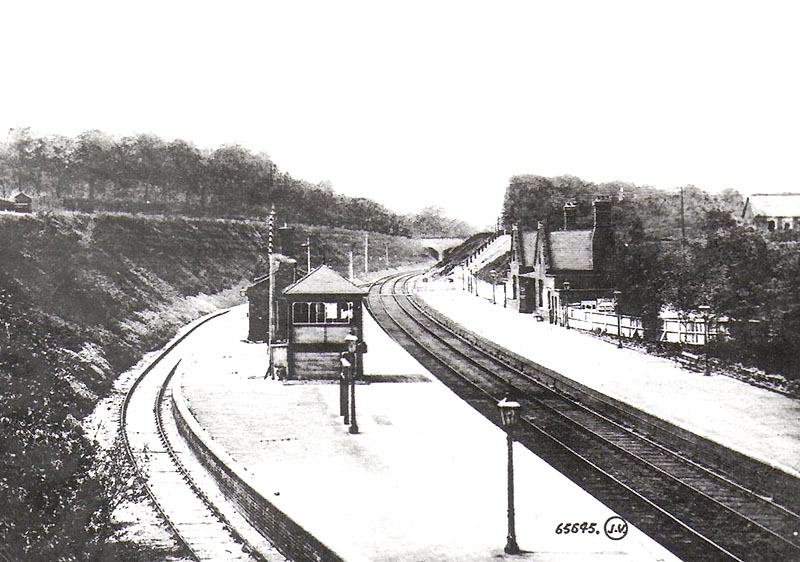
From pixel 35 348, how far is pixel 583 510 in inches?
680

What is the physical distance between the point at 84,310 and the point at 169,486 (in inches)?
890

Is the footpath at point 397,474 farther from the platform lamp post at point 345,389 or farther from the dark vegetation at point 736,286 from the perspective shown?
the dark vegetation at point 736,286

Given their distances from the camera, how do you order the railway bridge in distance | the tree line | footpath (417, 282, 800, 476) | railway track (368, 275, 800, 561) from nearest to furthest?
railway track (368, 275, 800, 561) → footpath (417, 282, 800, 476) → the tree line → the railway bridge in distance

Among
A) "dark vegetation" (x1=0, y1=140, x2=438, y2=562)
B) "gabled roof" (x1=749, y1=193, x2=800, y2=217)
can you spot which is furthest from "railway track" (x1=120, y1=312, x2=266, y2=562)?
"gabled roof" (x1=749, y1=193, x2=800, y2=217)

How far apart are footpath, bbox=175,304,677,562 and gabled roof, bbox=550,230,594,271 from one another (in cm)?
1927

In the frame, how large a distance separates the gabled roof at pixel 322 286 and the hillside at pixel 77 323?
8.75 metres

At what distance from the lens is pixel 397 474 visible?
18922mm

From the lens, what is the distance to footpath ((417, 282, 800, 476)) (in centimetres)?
2016

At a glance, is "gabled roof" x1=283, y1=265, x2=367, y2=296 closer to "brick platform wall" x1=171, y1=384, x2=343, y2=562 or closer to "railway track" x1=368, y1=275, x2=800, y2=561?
"railway track" x1=368, y1=275, x2=800, y2=561

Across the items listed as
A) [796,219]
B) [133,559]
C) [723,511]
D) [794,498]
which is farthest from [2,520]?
[796,219]

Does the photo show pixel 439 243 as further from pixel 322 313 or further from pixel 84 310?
pixel 322 313

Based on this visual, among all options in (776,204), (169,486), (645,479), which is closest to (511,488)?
(645,479)

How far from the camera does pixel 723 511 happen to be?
51.8 ft

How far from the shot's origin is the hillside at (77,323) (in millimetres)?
12297
